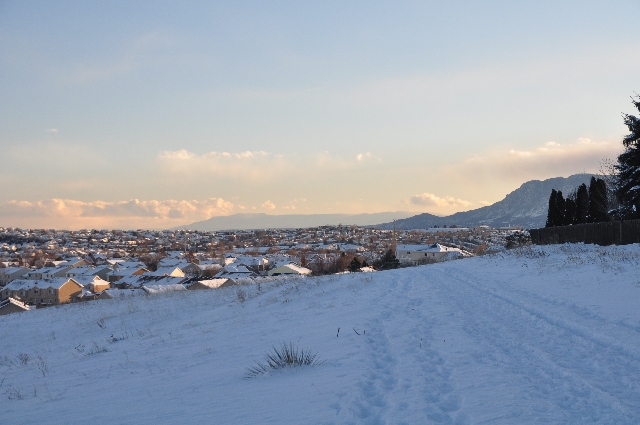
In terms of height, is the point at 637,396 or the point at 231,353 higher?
the point at 637,396

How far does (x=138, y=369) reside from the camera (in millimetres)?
9070

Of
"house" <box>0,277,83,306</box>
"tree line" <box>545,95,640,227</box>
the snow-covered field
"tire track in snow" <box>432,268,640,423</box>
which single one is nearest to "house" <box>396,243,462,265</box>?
"tree line" <box>545,95,640,227</box>

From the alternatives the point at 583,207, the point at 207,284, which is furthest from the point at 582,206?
the point at 207,284

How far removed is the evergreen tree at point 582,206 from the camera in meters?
43.4

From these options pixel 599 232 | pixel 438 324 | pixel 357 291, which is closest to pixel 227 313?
pixel 357 291

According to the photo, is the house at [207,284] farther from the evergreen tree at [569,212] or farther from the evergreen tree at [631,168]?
the evergreen tree at [569,212]

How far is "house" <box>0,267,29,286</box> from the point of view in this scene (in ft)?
262

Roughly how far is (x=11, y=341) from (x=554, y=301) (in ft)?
73.7

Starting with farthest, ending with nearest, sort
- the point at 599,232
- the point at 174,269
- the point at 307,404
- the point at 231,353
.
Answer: the point at 174,269, the point at 599,232, the point at 231,353, the point at 307,404

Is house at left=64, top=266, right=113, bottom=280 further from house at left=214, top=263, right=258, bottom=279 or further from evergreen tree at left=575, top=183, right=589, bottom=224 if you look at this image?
evergreen tree at left=575, top=183, right=589, bottom=224

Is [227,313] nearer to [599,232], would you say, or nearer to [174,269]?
[599,232]

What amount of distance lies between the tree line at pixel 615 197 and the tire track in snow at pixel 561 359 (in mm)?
26566

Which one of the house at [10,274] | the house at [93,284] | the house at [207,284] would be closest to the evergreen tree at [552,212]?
the house at [207,284]

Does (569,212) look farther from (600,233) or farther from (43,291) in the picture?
(43,291)
